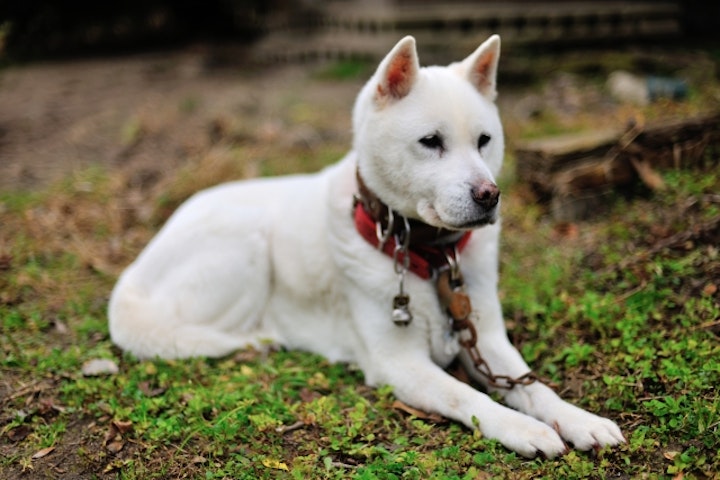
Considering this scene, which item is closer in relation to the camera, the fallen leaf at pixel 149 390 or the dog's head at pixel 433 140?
the dog's head at pixel 433 140

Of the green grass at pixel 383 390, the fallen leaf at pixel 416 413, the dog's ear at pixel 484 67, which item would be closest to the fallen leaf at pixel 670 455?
the green grass at pixel 383 390

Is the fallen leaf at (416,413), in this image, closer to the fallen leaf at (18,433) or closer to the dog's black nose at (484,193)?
the dog's black nose at (484,193)

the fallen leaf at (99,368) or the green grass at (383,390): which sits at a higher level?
the green grass at (383,390)

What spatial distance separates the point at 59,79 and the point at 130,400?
9393 mm

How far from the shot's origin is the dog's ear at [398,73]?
295cm

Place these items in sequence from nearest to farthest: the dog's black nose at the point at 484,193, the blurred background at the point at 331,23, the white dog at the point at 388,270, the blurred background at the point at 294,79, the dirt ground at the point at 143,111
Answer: the dog's black nose at the point at 484,193 < the white dog at the point at 388,270 < the blurred background at the point at 294,79 < the dirt ground at the point at 143,111 < the blurred background at the point at 331,23

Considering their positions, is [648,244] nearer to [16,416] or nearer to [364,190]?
[364,190]

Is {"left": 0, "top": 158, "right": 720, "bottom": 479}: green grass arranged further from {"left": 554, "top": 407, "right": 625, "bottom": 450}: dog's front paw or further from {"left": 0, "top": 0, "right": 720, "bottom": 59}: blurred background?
{"left": 0, "top": 0, "right": 720, "bottom": 59}: blurred background

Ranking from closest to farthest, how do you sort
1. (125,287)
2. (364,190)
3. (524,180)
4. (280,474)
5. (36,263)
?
(280,474) < (364,190) < (125,287) < (36,263) < (524,180)

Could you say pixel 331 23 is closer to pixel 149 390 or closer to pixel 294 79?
pixel 294 79

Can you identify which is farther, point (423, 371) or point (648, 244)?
point (648, 244)

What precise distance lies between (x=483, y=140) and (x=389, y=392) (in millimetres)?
1282

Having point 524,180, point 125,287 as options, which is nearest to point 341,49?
point 524,180

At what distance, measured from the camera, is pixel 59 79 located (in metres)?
11.0
